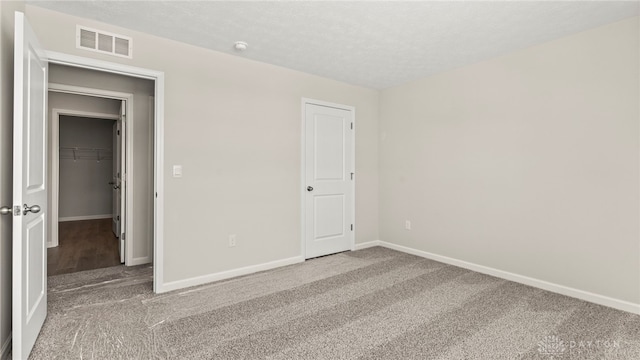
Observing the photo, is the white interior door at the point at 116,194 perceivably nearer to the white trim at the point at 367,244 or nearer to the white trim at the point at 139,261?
the white trim at the point at 139,261

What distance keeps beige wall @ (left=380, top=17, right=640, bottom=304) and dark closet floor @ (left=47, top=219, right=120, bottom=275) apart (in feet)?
13.4

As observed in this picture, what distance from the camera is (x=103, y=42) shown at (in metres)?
2.74

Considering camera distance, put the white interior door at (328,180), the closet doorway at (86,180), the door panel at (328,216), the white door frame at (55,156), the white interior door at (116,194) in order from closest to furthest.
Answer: the closet doorway at (86,180)
the white interior door at (328,180)
the door panel at (328,216)
the white door frame at (55,156)
the white interior door at (116,194)

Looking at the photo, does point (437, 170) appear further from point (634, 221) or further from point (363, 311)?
point (363, 311)

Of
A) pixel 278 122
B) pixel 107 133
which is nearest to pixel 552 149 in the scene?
pixel 278 122

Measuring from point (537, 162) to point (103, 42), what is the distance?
13.6 ft

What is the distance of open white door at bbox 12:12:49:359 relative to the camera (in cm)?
175

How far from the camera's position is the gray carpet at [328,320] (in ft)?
6.64

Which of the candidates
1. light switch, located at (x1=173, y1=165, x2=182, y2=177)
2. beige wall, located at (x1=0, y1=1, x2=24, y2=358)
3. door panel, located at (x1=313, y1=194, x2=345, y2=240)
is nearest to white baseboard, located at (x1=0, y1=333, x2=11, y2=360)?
beige wall, located at (x1=0, y1=1, x2=24, y2=358)

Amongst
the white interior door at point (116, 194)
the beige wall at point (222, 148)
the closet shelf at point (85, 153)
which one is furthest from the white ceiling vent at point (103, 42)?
the closet shelf at point (85, 153)

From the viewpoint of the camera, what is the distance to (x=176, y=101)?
10.2 feet

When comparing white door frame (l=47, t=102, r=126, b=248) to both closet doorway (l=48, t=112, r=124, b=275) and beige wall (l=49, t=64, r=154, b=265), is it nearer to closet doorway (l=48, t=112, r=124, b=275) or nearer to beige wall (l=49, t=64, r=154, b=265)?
beige wall (l=49, t=64, r=154, b=265)

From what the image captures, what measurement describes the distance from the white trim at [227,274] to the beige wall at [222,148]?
0.15 ft

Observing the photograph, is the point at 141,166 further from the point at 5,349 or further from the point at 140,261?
the point at 5,349
